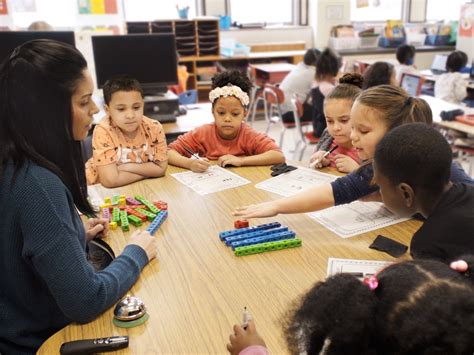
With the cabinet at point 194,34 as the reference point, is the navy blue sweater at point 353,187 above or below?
below

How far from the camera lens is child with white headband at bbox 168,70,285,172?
2.22 metres

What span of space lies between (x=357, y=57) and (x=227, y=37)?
188 cm

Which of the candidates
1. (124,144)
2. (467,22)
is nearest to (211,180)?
(124,144)

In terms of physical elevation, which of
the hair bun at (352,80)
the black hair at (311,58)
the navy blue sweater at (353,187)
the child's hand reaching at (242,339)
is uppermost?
the hair bun at (352,80)

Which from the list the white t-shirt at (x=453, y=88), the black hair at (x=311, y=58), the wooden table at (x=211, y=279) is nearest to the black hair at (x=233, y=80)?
the wooden table at (x=211, y=279)

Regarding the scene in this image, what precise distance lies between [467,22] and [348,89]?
205 inches

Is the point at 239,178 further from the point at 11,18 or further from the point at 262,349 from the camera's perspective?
the point at 11,18

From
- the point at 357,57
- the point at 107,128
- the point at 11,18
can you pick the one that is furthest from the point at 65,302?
the point at 357,57

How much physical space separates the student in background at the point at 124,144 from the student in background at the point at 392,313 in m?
1.37

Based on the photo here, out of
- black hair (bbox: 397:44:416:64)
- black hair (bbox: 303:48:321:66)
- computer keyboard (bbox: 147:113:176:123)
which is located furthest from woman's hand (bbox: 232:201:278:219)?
black hair (bbox: 397:44:416:64)

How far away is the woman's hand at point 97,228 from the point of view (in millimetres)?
1462

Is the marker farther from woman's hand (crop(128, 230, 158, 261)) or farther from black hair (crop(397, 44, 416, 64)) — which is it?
black hair (crop(397, 44, 416, 64))

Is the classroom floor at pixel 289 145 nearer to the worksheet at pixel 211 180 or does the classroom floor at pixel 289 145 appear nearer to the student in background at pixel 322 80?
the student in background at pixel 322 80

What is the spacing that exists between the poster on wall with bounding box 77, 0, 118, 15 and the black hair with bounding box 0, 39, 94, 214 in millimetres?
3019
